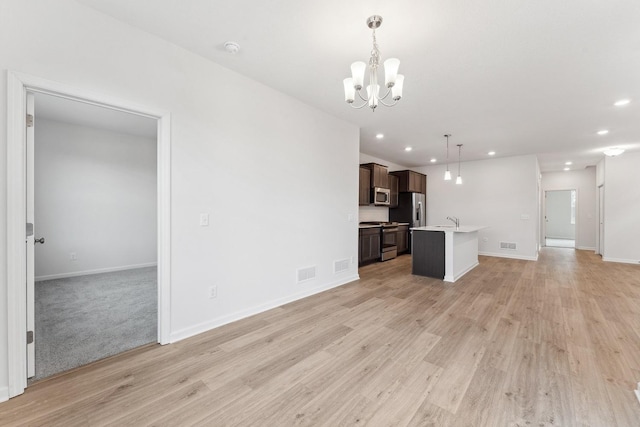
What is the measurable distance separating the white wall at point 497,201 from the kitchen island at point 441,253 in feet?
9.11

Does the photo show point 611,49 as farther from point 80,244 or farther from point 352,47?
point 80,244

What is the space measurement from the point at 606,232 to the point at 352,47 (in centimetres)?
867

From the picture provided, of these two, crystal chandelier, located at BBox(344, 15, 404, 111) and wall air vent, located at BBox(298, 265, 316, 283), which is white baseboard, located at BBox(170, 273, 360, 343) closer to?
wall air vent, located at BBox(298, 265, 316, 283)

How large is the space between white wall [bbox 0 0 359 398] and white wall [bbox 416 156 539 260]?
5.49 metres

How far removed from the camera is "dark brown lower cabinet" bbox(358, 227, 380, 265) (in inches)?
230

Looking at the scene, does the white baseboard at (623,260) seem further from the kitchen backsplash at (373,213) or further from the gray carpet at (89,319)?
the gray carpet at (89,319)

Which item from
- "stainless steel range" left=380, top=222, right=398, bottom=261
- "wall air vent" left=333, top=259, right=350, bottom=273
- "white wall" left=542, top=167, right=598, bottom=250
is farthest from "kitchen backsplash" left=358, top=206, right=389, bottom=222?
"white wall" left=542, top=167, right=598, bottom=250

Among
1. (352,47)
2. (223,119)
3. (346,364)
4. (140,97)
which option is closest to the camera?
(346,364)

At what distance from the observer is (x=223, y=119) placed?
9.52ft

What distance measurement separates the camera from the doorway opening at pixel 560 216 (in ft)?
38.1

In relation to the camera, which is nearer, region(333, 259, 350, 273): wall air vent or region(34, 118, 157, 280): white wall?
region(333, 259, 350, 273): wall air vent

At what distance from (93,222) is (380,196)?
6.35 metres

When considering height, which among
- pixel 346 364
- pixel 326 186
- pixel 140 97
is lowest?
pixel 346 364

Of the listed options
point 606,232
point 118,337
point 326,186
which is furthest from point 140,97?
point 606,232
